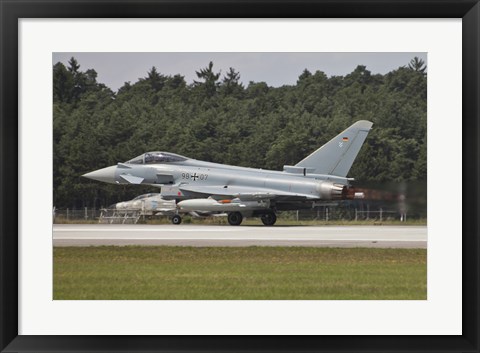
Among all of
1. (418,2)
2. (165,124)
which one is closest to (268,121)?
(165,124)

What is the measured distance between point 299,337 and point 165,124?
3995cm

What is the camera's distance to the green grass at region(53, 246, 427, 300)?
504 inches

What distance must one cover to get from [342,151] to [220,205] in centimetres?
583

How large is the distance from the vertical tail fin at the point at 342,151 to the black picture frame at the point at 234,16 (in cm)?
2521

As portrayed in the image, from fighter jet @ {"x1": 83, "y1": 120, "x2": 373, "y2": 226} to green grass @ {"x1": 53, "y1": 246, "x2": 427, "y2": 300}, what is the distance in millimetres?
12974

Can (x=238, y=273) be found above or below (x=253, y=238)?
above

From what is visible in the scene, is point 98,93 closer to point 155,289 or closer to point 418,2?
point 155,289

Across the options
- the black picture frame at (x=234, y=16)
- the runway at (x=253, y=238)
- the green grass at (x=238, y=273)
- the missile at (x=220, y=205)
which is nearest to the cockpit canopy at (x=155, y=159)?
the missile at (x=220, y=205)

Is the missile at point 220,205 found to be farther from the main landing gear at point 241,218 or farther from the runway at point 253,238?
the runway at point 253,238

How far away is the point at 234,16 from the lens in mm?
8227

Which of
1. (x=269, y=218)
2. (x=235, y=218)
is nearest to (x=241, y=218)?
(x=235, y=218)

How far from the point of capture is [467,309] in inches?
336

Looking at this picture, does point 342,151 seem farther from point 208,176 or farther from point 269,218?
point 208,176

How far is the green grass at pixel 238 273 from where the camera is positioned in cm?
1279
